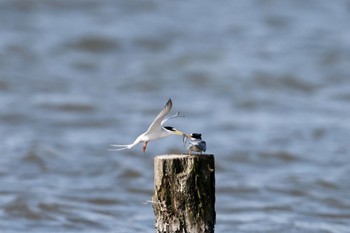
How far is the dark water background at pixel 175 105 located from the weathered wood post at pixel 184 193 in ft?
11.4

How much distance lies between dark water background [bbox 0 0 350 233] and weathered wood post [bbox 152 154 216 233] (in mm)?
3473

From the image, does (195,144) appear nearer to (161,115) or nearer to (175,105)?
(161,115)

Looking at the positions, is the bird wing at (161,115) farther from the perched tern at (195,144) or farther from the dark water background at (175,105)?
the dark water background at (175,105)

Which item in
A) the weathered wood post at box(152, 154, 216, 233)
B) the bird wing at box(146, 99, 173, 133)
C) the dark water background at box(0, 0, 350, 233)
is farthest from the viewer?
the dark water background at box(0, 0, 350, 233)

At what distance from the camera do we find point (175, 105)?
16703 millimetres

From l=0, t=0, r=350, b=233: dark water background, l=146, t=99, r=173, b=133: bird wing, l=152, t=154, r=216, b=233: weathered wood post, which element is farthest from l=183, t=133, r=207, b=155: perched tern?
l=0, t=0, r=350, b=233: dark water background

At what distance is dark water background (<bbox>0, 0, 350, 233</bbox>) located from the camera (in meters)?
10.5

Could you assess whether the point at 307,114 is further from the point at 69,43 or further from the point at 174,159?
the point at 174,159

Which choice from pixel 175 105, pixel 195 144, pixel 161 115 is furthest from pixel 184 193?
pixel 175 105

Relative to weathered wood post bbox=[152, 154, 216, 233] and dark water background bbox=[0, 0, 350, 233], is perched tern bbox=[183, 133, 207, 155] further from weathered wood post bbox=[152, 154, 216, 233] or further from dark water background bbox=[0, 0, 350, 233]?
dark water background bbox=[0, 0, 350, 233]

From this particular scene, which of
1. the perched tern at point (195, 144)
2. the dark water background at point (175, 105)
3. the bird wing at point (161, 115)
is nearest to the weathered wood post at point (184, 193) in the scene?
the perched tern at point (195, 144)

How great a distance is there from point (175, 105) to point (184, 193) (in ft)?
36.2

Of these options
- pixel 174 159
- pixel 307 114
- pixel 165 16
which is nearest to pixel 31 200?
pixel 174 159

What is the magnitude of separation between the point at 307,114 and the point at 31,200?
291 inches
